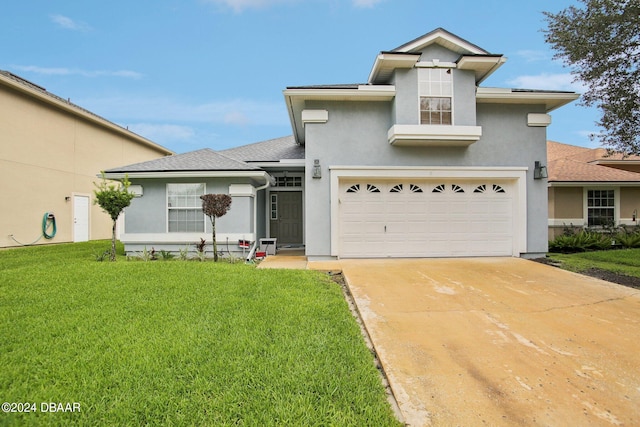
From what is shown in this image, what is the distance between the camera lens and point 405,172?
355 inches

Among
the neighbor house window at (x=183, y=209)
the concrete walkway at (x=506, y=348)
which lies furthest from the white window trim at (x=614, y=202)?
the neighbor house window at (x=183, y=209)

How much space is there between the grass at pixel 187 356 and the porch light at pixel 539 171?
24.2ft

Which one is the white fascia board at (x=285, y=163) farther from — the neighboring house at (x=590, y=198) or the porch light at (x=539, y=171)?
the neighboring house at (x=590, y=198)

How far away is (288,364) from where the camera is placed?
3006 millimetres

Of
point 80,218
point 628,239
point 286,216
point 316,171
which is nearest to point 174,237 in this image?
point 286,216

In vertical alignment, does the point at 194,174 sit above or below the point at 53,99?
below

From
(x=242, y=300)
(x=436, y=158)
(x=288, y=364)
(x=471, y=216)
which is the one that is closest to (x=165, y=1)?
(x=436, y=158)

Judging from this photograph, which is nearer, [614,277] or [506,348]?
[506,348]

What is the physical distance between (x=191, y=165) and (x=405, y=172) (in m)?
6.50

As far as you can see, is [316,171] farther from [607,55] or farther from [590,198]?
[590,198]

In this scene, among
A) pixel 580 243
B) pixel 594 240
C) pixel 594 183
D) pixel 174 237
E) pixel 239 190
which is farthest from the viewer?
pixel 594 183

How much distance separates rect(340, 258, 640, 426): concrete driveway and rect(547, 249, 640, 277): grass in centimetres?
178

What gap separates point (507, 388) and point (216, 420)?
7.89 ft

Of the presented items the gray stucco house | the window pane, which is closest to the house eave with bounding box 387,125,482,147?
the gray stucco house
